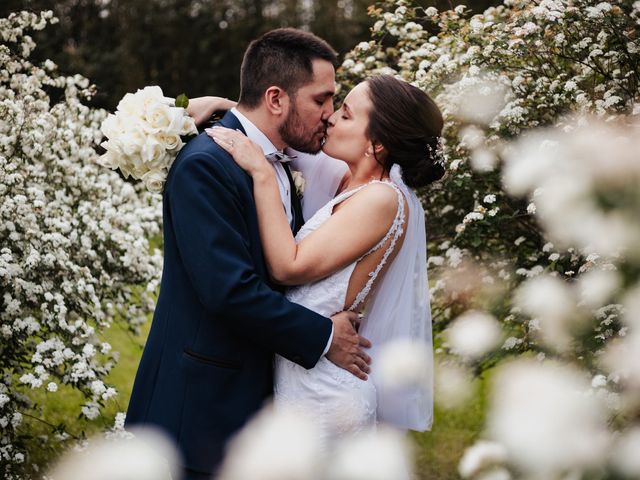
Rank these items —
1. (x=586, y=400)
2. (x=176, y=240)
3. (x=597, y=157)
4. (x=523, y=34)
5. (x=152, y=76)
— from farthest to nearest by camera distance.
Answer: (x=152, y=76) → (x=523, y=34) → (x=176, y=240) → (x=597, y=157) → (x=586, y=400)

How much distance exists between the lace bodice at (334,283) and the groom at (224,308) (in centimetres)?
7

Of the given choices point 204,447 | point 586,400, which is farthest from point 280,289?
point 586,400

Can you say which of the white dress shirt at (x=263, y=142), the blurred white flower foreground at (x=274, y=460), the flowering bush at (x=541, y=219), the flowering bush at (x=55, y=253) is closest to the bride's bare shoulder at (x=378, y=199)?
the white dress shirt at (x=263, y=142)

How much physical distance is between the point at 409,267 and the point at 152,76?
1296 cm

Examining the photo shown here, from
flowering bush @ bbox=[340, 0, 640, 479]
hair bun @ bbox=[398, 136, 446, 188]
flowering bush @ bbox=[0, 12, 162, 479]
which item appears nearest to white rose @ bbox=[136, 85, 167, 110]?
hair bun @ bbox=[398, 136, 446, 188]

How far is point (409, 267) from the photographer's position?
111 inches

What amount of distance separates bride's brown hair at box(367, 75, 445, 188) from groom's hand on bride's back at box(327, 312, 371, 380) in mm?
625

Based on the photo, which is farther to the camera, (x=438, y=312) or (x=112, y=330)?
(x=112, y=330)

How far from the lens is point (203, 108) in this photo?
3027 millimetres

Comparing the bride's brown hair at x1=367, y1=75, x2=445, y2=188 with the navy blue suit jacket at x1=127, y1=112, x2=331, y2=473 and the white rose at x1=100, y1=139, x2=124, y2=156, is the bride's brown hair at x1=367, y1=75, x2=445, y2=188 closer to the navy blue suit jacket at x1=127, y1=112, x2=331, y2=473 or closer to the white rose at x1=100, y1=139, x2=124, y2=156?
the navy blue suit jacket at x1=127, y1=112, x2=331, y2=473

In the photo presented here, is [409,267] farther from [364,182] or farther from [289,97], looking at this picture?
[289,97]

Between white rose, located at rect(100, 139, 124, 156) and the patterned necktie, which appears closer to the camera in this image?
white rose, located at rect(100, 139, 124, 156)

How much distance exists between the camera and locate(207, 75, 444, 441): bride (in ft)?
8.32

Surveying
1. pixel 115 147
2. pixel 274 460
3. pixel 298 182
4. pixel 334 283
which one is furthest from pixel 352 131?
pixel 274 460
